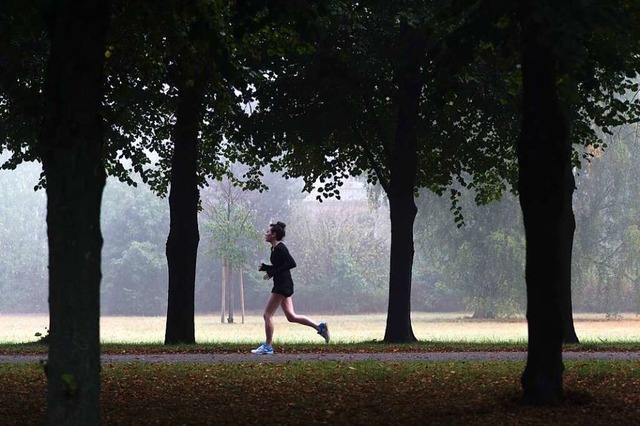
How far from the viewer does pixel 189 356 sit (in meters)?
17.4

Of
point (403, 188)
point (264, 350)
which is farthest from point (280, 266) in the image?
point (403, 188)

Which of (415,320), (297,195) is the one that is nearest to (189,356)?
(415,320)

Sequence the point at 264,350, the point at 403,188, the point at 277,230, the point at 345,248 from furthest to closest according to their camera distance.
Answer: the point at 345,248
the point at 403,188
the point at 277,230
the point at 264,350

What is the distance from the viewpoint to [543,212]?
9961mm

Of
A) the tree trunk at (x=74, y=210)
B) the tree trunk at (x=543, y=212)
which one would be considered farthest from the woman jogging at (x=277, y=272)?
the tree trunk at (x=74, y=210)

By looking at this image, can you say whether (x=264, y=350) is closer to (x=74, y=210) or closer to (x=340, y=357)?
(x=340, y=357)

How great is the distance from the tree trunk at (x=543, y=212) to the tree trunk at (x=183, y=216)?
11.6m

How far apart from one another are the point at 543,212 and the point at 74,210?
3.99 m

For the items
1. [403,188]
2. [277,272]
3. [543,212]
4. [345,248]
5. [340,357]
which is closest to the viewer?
[543,212]

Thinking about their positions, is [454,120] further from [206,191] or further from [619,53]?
[206,191]

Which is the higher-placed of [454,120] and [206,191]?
[206,191]

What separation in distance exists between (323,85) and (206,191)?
7407cm

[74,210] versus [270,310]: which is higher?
[74,210]

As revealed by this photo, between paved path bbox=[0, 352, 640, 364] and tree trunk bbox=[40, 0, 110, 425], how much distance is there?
7742mm
